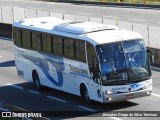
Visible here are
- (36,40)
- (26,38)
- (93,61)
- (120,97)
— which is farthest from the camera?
(26,38)

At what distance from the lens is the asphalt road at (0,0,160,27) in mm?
48062

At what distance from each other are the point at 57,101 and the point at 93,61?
2738 mm

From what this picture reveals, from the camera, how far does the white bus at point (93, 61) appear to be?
19.6 meters

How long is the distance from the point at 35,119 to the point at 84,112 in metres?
4.54

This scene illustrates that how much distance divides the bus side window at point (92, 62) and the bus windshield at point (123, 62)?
213mm

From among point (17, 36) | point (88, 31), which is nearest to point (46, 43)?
point (17, 36)

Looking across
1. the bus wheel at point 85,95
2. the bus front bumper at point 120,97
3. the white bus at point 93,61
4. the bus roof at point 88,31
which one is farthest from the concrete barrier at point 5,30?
the bus front bumper at point 120,97

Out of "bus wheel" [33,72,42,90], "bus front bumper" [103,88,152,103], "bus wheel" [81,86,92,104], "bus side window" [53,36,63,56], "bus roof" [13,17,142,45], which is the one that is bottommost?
"bus wheel" [33,72,42,90]

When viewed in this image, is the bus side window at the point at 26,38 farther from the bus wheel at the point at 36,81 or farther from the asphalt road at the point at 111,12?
the asphalt road at the point at 111,12

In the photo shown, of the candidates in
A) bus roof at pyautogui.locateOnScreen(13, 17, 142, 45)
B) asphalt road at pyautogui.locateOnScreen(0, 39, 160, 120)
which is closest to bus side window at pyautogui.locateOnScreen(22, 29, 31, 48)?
bus roof at pyautogui.locateOnScreen(13, 17, 142, 45)

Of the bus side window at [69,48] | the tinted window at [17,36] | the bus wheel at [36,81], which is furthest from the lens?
the tinted window at [17,36]

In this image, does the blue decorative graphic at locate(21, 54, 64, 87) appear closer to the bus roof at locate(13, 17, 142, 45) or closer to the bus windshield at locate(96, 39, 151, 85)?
the bus roof at locate(13, 17, 142, 45)

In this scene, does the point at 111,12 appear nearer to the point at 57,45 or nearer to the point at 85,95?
the point at 57,45

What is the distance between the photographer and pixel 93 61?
19969mm
